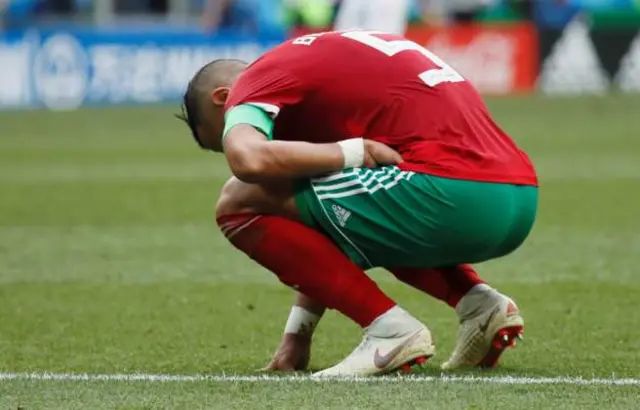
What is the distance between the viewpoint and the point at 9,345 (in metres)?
5.63

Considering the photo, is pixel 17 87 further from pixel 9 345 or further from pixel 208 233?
pixel 9 345

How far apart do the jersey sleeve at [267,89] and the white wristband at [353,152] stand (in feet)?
0.68

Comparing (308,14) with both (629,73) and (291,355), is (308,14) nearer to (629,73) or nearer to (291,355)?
(629,73)

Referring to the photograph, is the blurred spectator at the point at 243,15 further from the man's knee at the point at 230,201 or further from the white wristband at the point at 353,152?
the white wristband at the point at 353,152

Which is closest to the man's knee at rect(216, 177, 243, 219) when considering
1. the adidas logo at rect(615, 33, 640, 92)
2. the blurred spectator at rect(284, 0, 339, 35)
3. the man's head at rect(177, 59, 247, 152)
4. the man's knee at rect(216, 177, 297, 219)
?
the man's knee at rect(216, 177, 297, 219)

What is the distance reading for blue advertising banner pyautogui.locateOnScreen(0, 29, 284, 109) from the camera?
74.7ft

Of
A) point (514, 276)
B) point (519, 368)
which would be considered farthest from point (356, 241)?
point (514, 276)

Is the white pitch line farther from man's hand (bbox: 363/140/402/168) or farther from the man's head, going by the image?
the man's head

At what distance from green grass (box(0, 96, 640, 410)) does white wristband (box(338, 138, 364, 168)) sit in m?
0.67

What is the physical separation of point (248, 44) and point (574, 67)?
5079mm

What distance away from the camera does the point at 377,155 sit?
15.6ft

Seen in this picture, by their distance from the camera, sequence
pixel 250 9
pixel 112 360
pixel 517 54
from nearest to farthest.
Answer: pixel 112 360 → pixel 517 54 → pixel 250 9

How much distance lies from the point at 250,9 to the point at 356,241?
21.6m

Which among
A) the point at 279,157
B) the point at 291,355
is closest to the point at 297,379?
the point at 291,355
